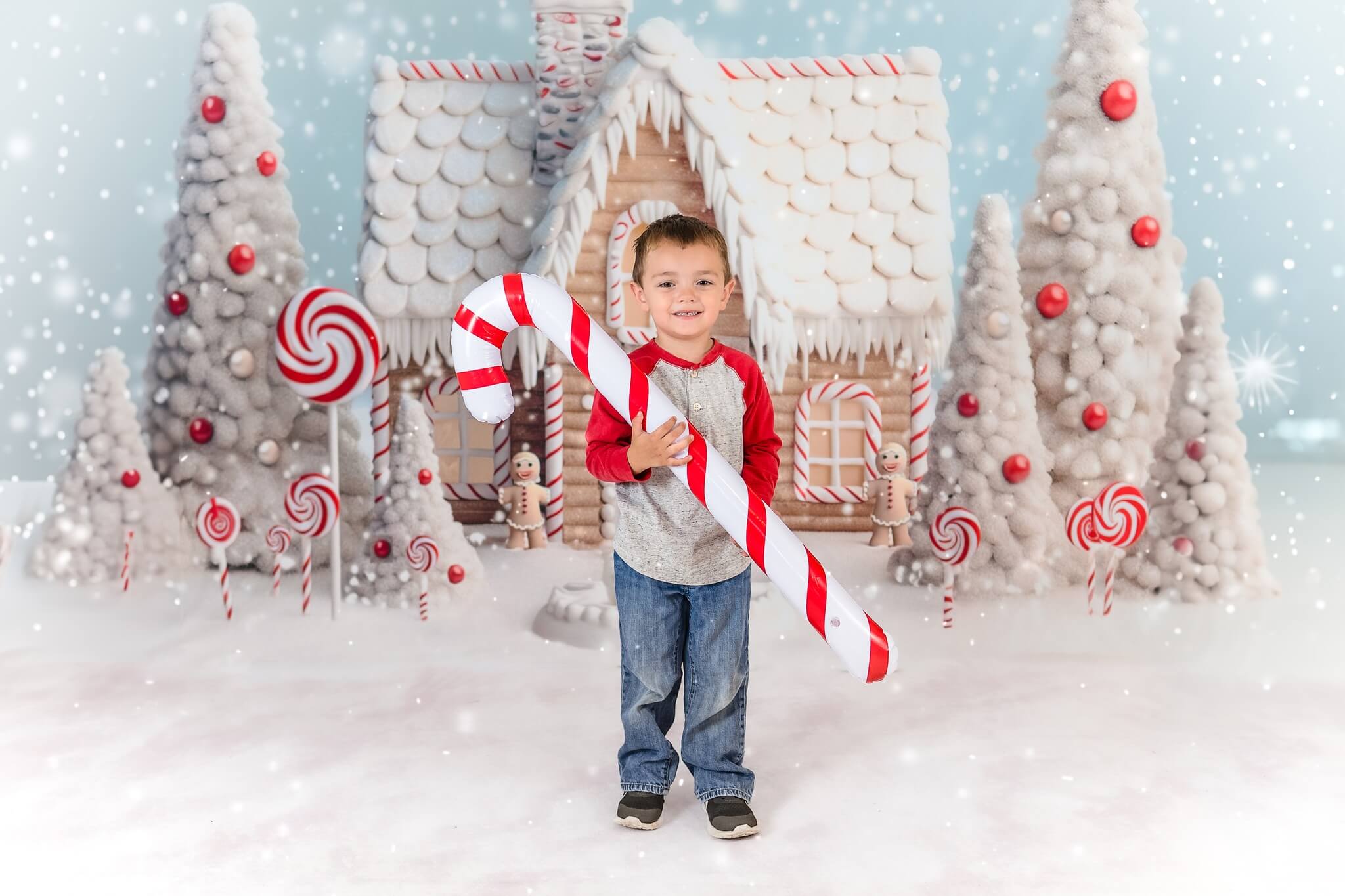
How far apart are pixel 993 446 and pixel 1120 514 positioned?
0.76m

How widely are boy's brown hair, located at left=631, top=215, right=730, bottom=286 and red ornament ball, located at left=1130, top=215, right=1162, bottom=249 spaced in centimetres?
405

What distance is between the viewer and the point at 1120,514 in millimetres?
5207

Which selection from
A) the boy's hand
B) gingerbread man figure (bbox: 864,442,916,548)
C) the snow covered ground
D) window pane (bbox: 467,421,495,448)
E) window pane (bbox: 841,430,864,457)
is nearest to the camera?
the boy's hand

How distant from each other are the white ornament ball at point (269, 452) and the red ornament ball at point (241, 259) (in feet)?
3.03

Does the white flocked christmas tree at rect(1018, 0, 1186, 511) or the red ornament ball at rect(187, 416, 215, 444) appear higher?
the white flocked christmas tree at rect(1018, 0, 1186, 511)

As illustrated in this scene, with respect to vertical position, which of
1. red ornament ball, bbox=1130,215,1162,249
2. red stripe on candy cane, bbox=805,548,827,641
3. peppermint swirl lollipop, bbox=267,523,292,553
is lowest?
peppermint swirl lollipop, bbox=267,523,292,553

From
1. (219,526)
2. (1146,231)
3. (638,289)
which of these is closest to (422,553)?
(219,526)

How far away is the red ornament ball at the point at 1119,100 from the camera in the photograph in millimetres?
6176

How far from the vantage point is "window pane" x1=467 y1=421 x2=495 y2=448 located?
7.35 meters

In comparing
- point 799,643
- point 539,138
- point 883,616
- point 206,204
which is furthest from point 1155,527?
point 206,204

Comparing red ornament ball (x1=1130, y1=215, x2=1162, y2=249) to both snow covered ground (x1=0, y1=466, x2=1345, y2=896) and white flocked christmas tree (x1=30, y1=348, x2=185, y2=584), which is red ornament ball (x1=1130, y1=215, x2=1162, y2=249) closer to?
snow covered ground (x1=0, y1=466, x2=1345, y2=896)

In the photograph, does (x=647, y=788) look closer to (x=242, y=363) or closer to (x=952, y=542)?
(x=952, y=542)

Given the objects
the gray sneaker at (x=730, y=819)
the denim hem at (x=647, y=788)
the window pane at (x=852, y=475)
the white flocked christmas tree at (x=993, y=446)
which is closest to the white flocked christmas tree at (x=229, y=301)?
the window pane at (x=852, y=475)

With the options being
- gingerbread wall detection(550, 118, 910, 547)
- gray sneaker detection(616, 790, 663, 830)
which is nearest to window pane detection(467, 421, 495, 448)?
gingerbread wall detection(550, 118, 910, 547)
